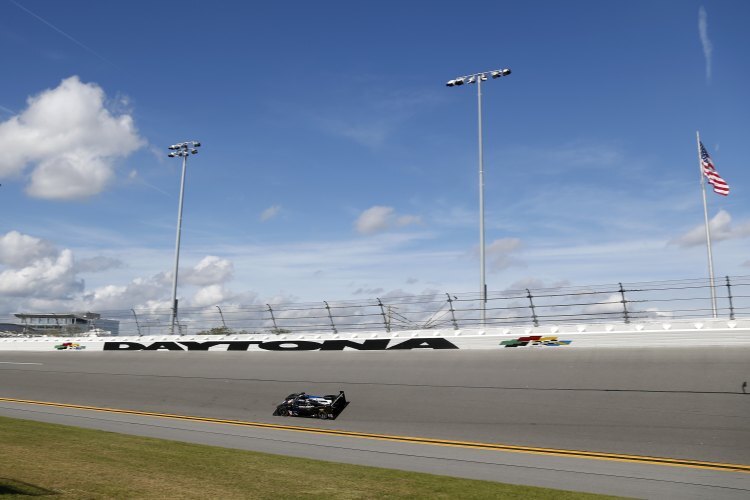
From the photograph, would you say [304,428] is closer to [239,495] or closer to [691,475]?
[239,495]

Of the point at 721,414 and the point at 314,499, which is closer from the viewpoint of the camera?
the point at 314,499

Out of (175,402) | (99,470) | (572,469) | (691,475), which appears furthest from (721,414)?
(175,402)

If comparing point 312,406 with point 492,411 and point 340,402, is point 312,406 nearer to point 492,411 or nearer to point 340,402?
point 340,402

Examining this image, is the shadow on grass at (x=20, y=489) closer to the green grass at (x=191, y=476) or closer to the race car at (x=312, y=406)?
the green grass at (x=191, y=476)

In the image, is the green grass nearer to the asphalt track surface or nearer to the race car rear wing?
the asphalt track surface

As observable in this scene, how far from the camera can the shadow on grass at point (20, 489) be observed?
5765mm

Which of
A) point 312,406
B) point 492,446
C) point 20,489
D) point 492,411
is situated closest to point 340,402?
point 312,406

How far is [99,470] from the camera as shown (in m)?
7.49

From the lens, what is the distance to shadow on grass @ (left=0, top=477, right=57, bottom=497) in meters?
5.77

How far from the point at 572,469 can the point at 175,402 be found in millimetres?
12528

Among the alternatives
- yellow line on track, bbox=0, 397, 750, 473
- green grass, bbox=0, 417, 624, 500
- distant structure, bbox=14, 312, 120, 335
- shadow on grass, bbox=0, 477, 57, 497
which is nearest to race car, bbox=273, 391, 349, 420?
yellow line on track, bbox=0, 397, 750, 473

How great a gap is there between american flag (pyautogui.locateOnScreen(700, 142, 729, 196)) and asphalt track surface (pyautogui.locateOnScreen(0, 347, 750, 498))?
13.8m

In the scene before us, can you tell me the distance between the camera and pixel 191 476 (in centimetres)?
771

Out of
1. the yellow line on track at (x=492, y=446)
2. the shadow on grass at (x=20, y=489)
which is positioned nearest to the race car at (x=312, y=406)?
the yellow line on track at (x=492, y=446)
